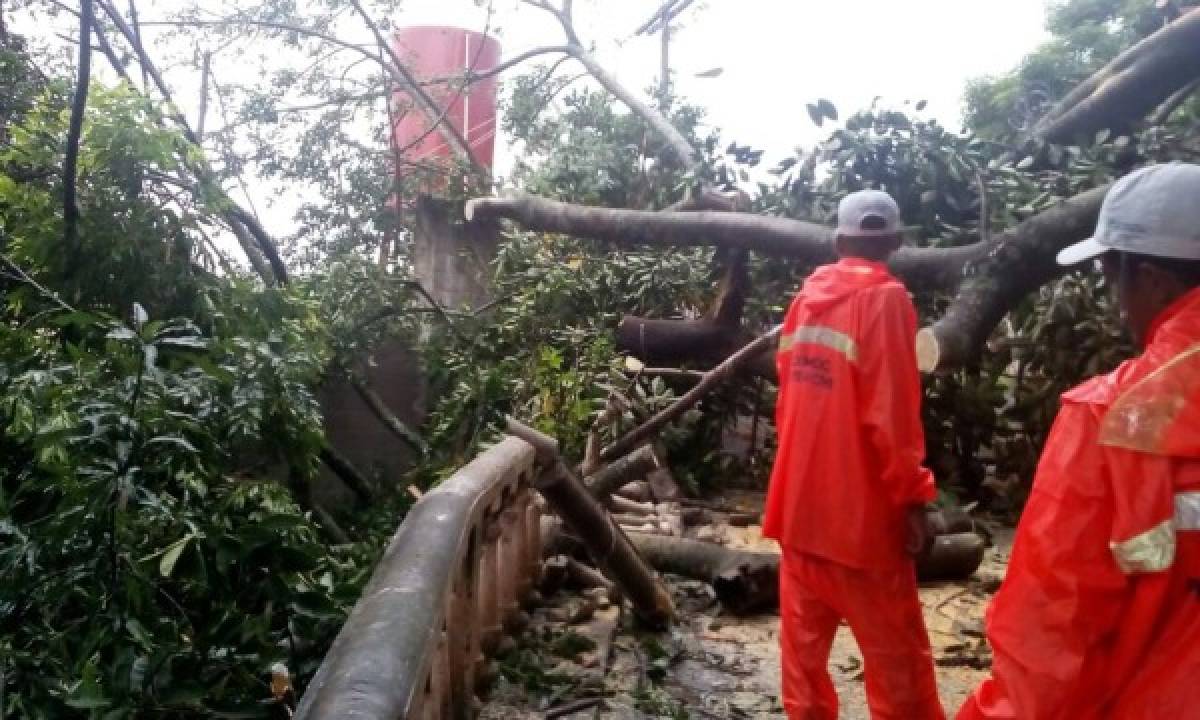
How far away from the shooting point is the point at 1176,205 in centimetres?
156

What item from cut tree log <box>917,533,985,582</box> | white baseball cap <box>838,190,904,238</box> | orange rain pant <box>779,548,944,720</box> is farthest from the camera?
cut tree log <box>917,533,985,582</box>

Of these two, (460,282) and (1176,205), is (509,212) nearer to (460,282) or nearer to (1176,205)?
(460,282)

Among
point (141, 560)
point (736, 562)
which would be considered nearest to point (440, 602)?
point (141, 560)

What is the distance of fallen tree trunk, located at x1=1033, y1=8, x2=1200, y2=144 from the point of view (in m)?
5.92

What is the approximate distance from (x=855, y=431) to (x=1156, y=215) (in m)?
1.33

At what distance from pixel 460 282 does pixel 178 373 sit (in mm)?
5439

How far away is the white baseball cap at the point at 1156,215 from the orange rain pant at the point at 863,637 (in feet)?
4.61

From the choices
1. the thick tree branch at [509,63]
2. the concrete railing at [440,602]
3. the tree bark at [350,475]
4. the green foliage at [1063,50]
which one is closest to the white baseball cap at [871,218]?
the concrete railing at [440,602]

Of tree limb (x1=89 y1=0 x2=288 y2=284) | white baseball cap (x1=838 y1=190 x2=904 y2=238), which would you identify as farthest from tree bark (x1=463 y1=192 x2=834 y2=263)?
white baseball cap (x1=838 y1=190 x2=904 y2=238)

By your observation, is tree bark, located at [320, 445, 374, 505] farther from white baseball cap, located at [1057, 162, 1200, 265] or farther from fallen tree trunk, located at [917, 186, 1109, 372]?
white baseball cap, located at [1057, 162, 1200, 265]

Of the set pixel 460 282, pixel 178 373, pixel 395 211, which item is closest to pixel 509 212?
pixel 460 282

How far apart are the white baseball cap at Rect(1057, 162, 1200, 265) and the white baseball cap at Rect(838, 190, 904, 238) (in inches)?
55.7

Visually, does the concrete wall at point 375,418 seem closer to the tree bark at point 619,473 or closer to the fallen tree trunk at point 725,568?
the tree bark at point 619,473

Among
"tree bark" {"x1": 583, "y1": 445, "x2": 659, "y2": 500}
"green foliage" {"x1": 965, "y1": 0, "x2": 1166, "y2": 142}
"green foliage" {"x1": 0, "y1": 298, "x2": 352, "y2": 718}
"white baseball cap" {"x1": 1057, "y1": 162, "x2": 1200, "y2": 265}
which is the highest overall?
"green foliage" {"x1": 965, "y1": 0, "x2": 1166, "y2": 142}
